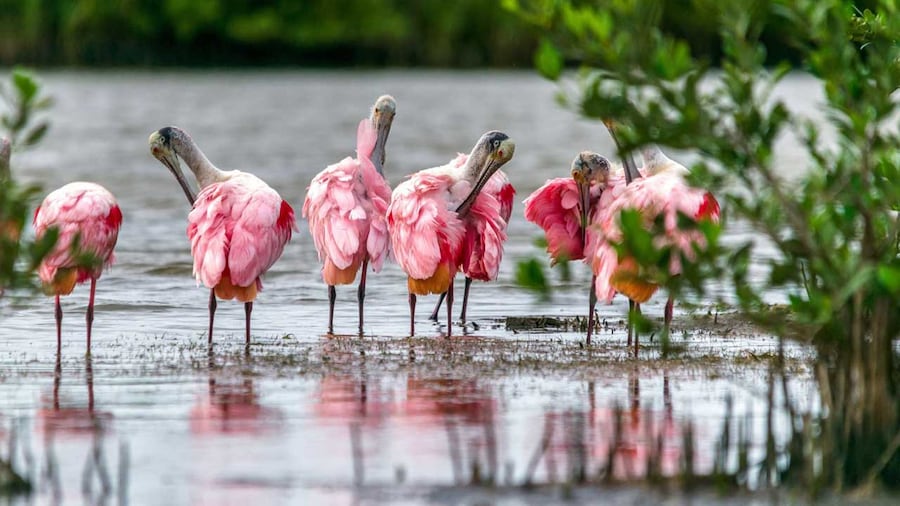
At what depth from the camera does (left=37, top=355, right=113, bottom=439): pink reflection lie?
30.2ft

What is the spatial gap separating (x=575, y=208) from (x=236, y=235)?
2.48 metres

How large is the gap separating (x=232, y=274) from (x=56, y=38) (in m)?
74.6

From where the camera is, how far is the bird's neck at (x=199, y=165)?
45.8ft

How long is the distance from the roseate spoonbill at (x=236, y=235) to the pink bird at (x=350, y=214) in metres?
0.30

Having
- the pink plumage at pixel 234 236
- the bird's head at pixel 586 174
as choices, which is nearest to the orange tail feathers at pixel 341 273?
the pink plumage at pixel 234 236

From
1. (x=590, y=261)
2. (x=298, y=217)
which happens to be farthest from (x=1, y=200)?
(x=298, y=217)

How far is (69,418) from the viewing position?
9570 millimetres

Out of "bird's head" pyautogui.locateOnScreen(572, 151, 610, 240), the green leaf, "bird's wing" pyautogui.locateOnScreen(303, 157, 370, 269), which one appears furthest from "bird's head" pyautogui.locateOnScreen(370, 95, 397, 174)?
the green leaf

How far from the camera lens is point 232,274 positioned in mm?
12375

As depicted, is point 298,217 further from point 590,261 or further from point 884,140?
point 884,140

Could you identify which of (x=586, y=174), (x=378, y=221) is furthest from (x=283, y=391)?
(x=586, y=174)

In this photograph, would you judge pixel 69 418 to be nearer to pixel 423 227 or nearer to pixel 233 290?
pixel 233 290

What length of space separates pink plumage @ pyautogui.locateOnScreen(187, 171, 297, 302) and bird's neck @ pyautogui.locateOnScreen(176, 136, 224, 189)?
1190mm

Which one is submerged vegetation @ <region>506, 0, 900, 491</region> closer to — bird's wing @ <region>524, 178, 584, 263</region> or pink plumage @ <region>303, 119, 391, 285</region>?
bird's wing @ <region>524, 178, 584, 263</region>
